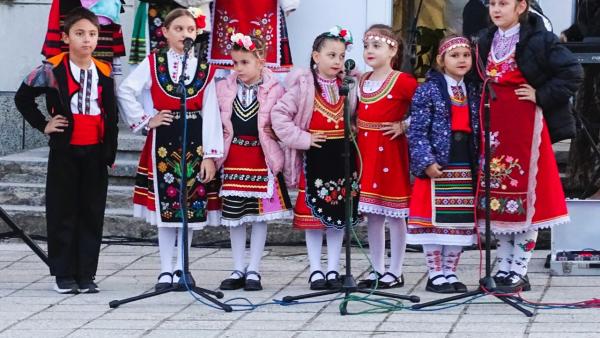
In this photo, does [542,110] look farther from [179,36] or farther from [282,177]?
[179,36]

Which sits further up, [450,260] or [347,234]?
[347,234]

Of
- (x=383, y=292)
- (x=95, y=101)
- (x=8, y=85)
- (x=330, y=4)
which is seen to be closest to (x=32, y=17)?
(x=8, y=85)

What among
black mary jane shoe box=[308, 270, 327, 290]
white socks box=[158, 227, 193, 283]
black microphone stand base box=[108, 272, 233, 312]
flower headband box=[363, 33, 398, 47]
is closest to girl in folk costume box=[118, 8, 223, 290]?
white socks box=[158, 227, 193, 283]

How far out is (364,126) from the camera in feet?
27.0

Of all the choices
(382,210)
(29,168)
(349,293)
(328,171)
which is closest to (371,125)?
(328,171)

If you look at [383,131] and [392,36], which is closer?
[383,131]

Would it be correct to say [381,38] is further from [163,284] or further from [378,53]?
[163,284]

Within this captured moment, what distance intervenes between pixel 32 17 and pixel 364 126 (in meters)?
4.72

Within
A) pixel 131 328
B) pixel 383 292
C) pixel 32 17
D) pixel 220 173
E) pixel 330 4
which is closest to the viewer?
pixel 131 328

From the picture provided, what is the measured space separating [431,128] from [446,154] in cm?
17

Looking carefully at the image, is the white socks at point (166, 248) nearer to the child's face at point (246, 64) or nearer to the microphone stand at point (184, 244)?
the microphone stand at point (184, 244)

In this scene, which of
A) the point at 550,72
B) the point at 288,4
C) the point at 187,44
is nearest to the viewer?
the point at 187,44

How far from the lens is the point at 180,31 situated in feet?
26.8

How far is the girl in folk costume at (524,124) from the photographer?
7949 millimetres
